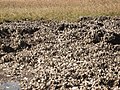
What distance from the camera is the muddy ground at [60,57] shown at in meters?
24.8

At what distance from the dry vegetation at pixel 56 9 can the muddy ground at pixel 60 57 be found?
10611 millimetres

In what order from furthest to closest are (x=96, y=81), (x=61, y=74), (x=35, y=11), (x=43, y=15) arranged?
(x=35, y=11) < (x=43, y=15) < (x=61, y=74) < (x=96, y=81)

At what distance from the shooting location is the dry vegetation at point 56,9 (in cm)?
5472

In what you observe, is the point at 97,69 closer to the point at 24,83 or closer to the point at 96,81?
the point at 96,81

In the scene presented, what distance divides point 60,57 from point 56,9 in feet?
98.3

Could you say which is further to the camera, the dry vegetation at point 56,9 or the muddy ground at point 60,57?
the dry vegetation at point 56,9

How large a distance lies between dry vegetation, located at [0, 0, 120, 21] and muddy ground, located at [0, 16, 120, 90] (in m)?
10.6

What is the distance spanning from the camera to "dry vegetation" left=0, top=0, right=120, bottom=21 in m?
54.7

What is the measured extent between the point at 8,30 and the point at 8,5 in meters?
26.4

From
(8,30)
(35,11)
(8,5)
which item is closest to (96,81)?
(8,30)

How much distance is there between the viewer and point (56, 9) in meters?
61.0

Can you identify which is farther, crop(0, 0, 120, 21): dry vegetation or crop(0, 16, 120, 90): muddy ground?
crop(0, 0, 120, 21): dry vegetation

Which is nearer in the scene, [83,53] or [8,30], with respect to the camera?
[83,53]

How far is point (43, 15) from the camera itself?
5522cm
